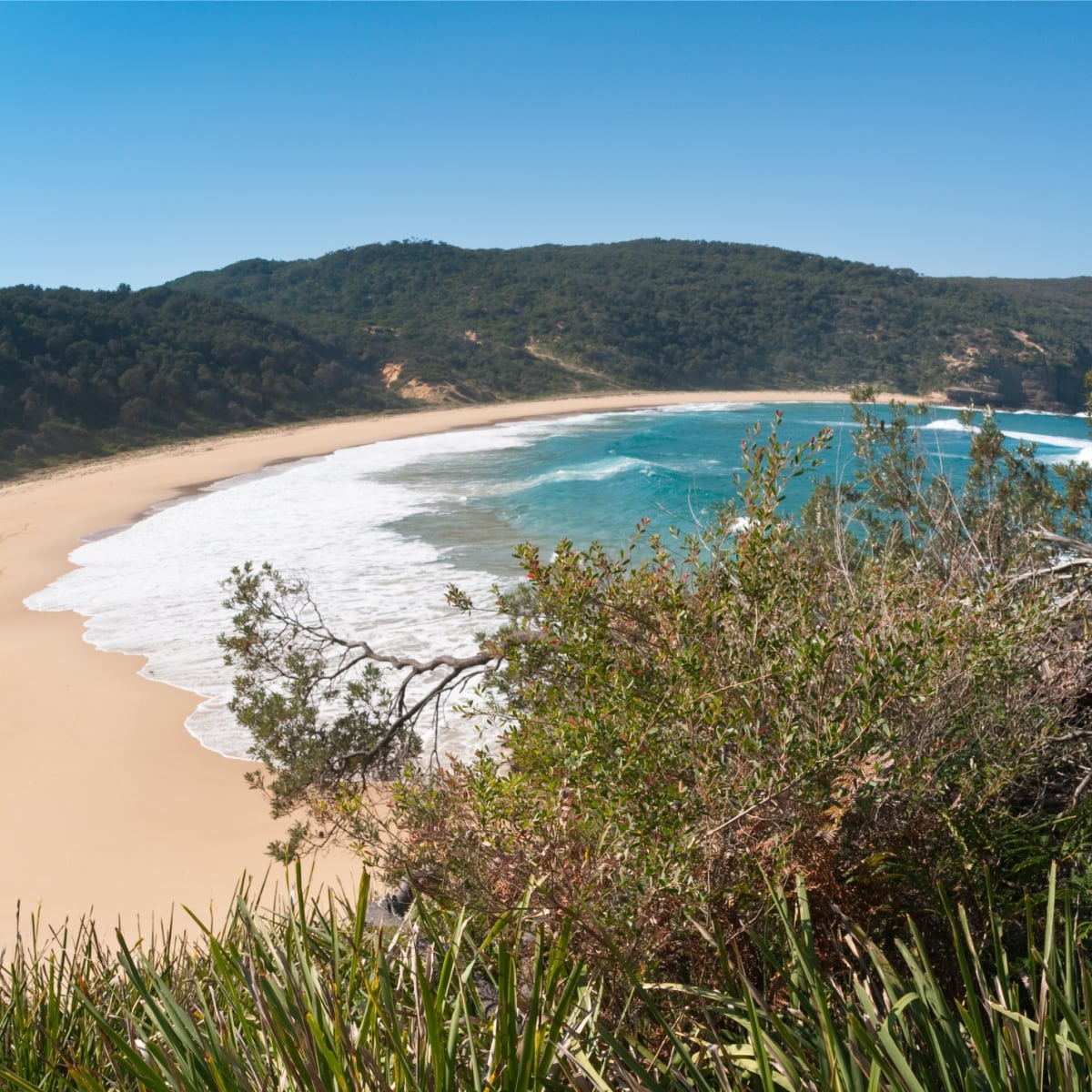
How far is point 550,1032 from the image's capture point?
1.88m

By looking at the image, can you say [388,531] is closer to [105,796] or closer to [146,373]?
[105,796]

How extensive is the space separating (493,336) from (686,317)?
62.3ft

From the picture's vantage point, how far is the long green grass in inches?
70.1

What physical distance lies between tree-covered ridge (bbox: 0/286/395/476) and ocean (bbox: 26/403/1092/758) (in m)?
9.97

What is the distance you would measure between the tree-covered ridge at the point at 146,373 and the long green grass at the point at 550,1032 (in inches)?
1354

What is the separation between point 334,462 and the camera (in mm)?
33969

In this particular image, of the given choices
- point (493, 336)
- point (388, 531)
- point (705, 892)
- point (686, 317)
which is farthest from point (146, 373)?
point (686, 317)

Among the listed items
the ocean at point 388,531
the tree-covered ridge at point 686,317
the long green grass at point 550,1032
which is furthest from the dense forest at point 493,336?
the long green grass at point 550,1032

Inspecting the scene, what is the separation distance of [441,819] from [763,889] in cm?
103

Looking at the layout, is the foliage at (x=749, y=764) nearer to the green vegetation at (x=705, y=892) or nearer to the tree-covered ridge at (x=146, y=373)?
the green vegetation at (x=705, y=892)

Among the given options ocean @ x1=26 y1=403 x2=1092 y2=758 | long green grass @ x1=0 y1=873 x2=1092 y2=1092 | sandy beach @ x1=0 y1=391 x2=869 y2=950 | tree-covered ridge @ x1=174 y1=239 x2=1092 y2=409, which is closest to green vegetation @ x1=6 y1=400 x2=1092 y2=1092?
long green grass @ x1=0 y1=873 x2=1092 y2=1092

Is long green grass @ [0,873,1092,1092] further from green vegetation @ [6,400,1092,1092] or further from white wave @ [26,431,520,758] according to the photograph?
white wave @ [26,431,520,758]

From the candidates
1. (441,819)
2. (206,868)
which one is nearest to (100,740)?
(206,868)

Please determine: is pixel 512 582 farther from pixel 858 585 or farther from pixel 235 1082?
pixel 235 1082
